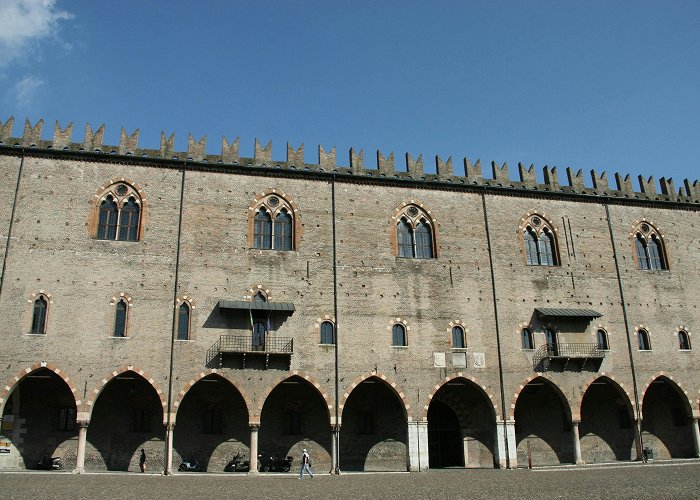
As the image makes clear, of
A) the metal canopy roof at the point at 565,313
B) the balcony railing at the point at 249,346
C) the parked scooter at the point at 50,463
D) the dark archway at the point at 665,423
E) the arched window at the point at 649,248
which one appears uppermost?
the arched window at the point at 649,248

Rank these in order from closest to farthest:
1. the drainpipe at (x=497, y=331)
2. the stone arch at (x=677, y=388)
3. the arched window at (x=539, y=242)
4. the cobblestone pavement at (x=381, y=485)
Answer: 1. the cobblestone pavement at (x=381, y=485)
2. the drainpipe at (x=497, y=331)
3. the stone arch at (x=677, y=388)
4. the arched window at (x=539, y=242)

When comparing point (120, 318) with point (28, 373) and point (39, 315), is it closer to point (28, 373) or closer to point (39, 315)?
point (39, 315)

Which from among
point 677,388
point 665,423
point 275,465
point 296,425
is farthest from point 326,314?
point 665,423

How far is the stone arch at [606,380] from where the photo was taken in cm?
2882

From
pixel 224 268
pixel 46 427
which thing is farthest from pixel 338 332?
pixel 46 427

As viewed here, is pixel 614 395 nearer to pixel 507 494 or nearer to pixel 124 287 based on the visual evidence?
pixel 507 494

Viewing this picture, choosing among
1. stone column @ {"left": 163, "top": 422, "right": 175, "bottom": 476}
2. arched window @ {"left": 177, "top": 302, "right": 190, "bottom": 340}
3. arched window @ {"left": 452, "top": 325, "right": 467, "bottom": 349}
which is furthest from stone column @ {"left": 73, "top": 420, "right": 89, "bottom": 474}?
arched window @ {"left": 452, "top": 325, "right": 467, "bottom": 349}

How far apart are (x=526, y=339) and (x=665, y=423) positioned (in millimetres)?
8960

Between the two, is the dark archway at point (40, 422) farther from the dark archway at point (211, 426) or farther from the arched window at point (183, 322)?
the arched window at point (183, 322)

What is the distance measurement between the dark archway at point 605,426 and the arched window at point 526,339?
3.97 m

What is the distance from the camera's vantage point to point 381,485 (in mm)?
20766

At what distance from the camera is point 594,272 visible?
3153 cm

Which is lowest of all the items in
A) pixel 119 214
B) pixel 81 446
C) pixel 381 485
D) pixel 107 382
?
pixel 381 485

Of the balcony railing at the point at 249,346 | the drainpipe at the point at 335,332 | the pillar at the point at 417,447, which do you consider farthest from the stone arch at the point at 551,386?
the balcony railing at the point at 249,346
